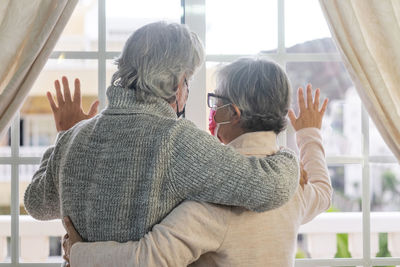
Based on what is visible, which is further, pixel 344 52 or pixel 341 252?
pixel 341 252

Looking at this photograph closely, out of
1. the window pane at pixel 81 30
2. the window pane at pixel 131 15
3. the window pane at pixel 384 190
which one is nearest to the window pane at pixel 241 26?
the window pane at pixel 131 15

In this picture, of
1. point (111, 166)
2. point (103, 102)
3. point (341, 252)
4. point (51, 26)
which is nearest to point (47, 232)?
point (103, 102)

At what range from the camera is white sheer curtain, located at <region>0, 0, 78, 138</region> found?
203 centimetres

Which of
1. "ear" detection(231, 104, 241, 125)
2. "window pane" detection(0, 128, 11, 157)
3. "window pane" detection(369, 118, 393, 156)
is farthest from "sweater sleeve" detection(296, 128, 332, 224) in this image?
"window pane" detection(0, 128, 11, 157)

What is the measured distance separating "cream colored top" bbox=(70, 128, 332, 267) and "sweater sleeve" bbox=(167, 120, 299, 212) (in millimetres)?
67

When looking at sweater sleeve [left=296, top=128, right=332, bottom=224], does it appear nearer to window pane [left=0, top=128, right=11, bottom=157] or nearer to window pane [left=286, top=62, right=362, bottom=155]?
window pane [left=286, top=62, right=362, bottom=155]

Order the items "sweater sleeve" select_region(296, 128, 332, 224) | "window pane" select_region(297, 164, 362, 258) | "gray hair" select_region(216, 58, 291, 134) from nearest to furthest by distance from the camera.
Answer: "gray hair" select_region(216, 58, 291, 134), "sweater sleeve" select_region(296, 128, 332, 224), "window pane" select_region(297, 164, 362, 258)

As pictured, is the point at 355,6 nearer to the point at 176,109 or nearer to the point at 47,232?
the point at 176,109

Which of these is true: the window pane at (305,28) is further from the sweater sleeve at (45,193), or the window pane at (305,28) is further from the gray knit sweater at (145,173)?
the sweater sleeve at (45,193)

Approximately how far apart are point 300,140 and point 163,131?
75 cm

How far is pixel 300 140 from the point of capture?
6.76 feet

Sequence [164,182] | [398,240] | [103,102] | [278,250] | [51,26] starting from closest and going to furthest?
[164,182], [278,250], [51,26], [103,102], [398,240]

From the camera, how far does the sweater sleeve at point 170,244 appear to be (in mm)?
1469

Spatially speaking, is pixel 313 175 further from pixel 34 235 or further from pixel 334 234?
pixel 34 235
